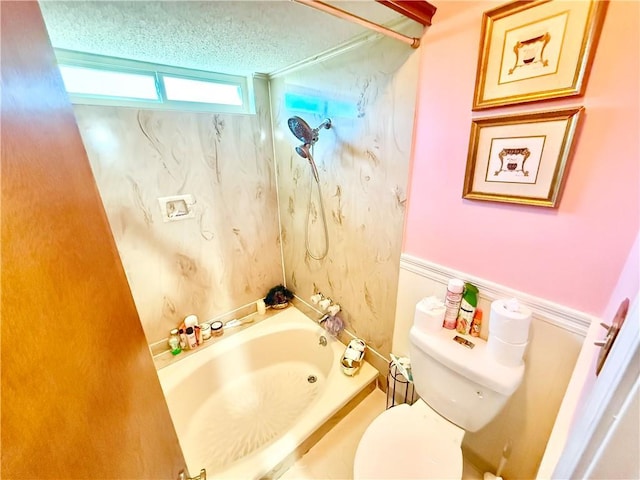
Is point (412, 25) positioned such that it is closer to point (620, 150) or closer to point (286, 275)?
point (620, 150)

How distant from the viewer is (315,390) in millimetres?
1721

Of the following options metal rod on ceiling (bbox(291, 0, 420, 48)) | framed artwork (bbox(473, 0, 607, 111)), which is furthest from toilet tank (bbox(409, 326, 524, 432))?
metal rod on ceiling (bbox(291, 0, 420, 48))

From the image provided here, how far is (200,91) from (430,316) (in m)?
1.80

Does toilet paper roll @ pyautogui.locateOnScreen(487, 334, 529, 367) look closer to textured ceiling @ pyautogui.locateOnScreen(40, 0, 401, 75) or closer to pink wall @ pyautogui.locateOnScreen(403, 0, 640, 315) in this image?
pink wall @ pyautogui.locateOnScreen(403, 0, 640, 315)

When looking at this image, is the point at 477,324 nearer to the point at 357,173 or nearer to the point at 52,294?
the point at 357,173

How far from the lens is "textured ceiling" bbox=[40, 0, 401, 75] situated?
85 centimetres

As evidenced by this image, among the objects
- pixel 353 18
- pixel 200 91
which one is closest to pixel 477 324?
pixel 353 18

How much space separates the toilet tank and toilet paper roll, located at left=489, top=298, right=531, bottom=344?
111mm

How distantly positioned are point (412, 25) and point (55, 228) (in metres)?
→ 1.23

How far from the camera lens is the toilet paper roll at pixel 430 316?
1.03 m

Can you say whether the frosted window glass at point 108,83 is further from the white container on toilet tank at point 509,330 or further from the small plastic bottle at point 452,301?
the white container on toilet tank at point 509,330

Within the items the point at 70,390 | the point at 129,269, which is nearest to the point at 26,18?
the point at 70,390

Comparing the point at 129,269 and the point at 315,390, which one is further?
the point at 315,390

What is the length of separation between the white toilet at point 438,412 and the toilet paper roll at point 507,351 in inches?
0.8
